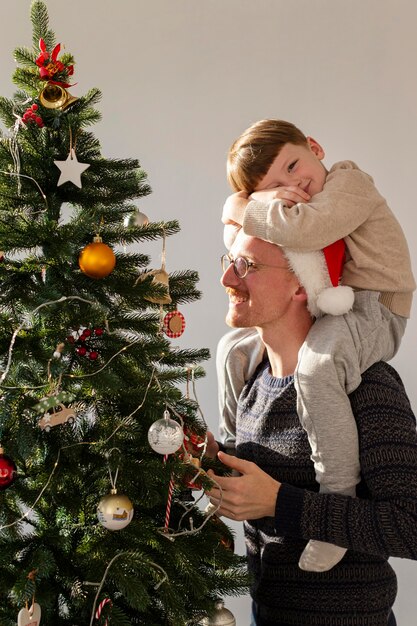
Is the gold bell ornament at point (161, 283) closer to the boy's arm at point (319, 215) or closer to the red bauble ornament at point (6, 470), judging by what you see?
the boy's arm at point (319, 215)

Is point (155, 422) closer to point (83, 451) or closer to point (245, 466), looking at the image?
point (83, 451)

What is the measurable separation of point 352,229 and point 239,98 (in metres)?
1.39

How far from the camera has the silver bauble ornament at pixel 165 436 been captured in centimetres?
130

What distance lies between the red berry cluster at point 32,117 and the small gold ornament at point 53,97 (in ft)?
0.07

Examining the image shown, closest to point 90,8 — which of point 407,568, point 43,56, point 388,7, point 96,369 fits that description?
point 388,7

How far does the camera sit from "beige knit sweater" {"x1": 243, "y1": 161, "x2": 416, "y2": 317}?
60.6 inches

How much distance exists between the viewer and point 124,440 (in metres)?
1.41

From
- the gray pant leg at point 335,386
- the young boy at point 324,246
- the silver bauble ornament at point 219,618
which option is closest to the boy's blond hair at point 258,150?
the young boy at point 324,246

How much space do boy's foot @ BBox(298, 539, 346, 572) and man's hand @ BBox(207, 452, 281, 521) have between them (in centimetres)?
10

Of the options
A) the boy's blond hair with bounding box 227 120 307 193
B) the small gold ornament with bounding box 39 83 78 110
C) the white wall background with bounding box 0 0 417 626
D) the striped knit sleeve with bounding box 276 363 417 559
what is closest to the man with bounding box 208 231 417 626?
the striped knit sleeve with bounding box 276 363 417 559

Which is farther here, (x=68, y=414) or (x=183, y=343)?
(x=183, y=343)

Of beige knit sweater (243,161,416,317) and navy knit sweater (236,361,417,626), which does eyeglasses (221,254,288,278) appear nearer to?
beige knit sweater (243,161,416,317)

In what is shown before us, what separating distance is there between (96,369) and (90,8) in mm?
1770

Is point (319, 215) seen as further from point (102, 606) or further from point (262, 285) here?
point (102, 606)
